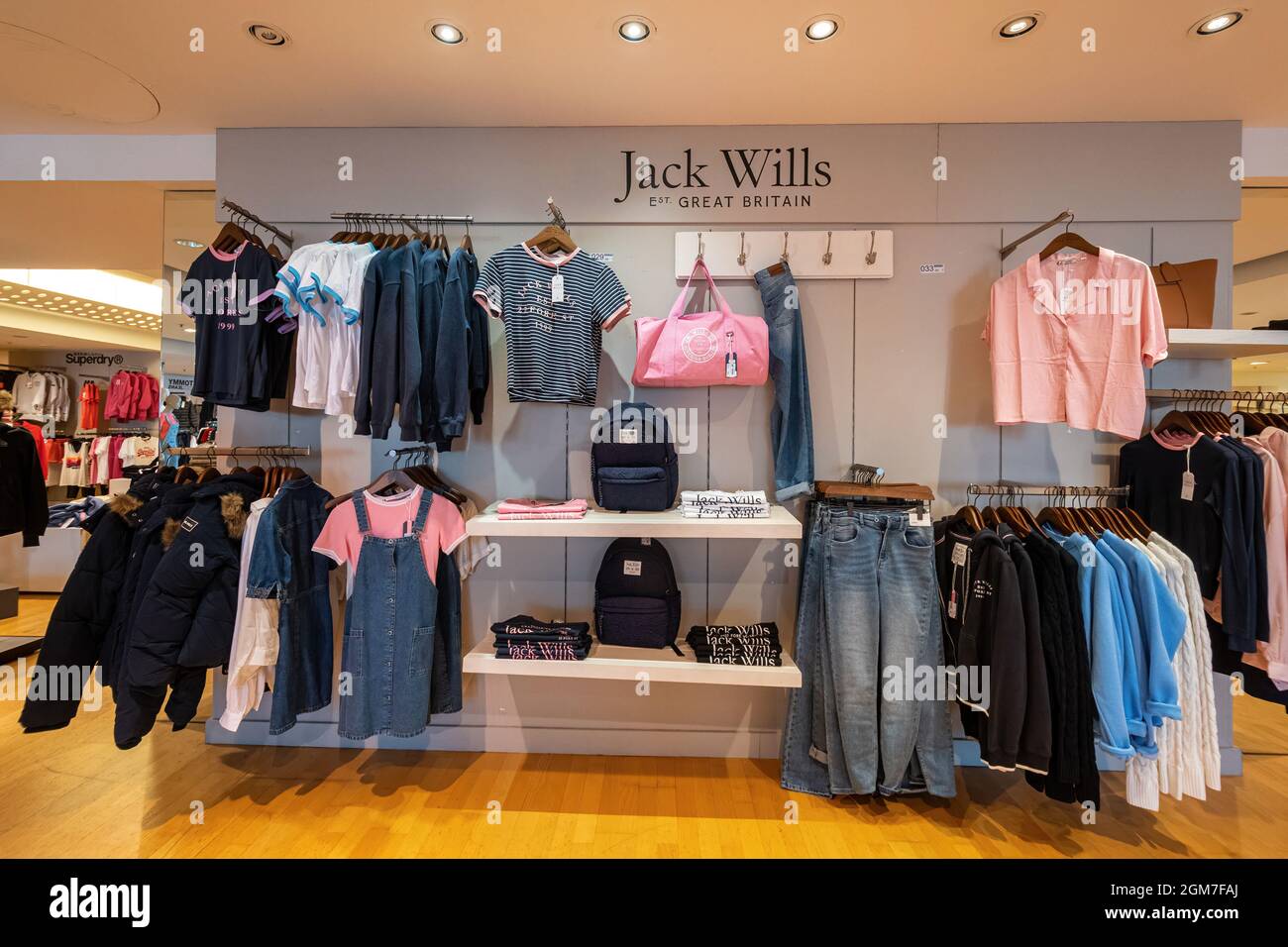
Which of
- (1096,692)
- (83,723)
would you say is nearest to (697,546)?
(1096,692)

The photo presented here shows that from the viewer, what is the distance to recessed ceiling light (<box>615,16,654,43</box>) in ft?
6.37

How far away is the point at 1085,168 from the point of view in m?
2.50

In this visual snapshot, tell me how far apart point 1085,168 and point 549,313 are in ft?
8.31

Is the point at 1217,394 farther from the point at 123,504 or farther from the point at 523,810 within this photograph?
the point at 123,504

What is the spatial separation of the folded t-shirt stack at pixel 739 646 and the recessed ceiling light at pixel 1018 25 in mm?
2373

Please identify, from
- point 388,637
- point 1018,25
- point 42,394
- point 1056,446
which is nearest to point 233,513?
point 388,637

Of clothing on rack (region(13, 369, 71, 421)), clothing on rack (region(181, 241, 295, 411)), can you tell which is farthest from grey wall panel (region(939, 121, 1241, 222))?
clothing on rack (region(13, 369, 71, 421))

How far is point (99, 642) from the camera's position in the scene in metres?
2.14

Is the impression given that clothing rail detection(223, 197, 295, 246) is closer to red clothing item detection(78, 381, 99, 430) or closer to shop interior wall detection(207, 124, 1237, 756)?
shop interior wall detection(207, 124, 1237, 756)

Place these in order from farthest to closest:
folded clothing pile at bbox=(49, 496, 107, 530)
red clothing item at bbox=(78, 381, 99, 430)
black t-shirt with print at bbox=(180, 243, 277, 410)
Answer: red clothing item at bbox=(78, 381, 99, 430) < folded clothing pile at bbox=(49, 496, 107, 530) < black t-shirt with print at bbox=(180, 243, 277, 410)

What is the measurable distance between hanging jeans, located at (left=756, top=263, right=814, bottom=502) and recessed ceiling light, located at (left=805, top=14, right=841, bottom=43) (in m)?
0.79

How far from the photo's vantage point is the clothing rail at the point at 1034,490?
91.7 inches
